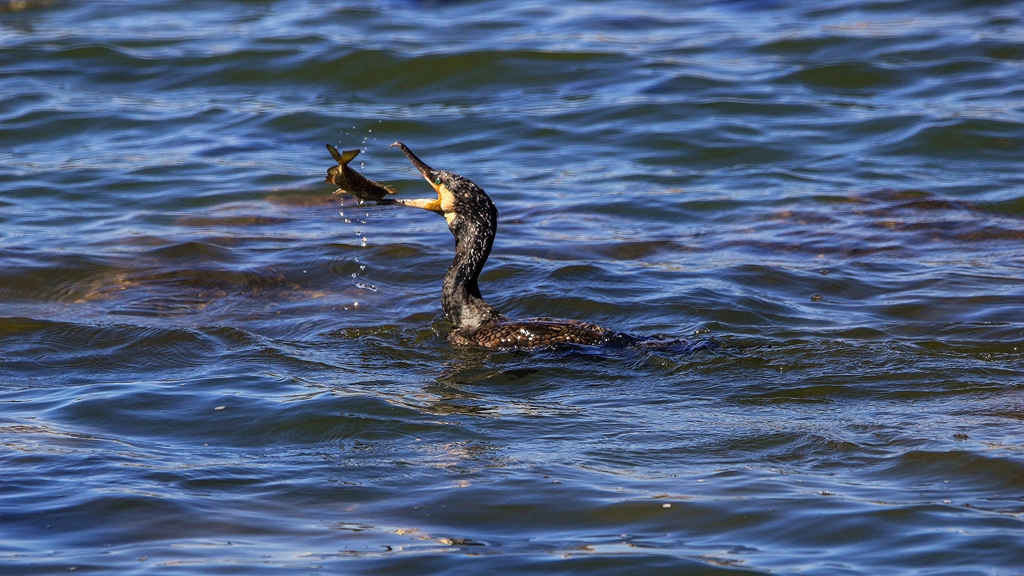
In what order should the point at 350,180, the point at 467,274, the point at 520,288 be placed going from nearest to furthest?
the point at 350,180, the point at 467,274, the point at 520,288

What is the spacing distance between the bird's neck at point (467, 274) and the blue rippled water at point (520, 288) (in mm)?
308

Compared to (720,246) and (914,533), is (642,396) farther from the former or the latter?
(720,246)

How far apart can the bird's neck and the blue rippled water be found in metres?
0.31

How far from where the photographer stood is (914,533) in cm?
449

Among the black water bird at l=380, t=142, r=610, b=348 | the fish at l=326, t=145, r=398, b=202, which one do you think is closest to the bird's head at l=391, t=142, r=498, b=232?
the black water bird at l=380, t=142, r=610, b=348

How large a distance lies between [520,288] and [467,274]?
1.19 metres

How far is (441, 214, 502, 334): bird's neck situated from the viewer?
7.43 m

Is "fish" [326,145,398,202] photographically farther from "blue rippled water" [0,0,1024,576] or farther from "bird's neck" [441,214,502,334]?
"blue rippled water" [0,0,1024,576]

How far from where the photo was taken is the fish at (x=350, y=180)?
688 cm

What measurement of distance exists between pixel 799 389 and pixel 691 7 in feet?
39.0

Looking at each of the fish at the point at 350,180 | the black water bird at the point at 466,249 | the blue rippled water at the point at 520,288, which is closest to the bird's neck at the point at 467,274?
the black water bird at the point at 466,249

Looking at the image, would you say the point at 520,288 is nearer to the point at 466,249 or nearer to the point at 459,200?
the point at 466,249

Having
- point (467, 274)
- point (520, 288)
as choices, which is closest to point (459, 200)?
point (467, 274)

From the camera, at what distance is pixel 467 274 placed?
24.5 feet
